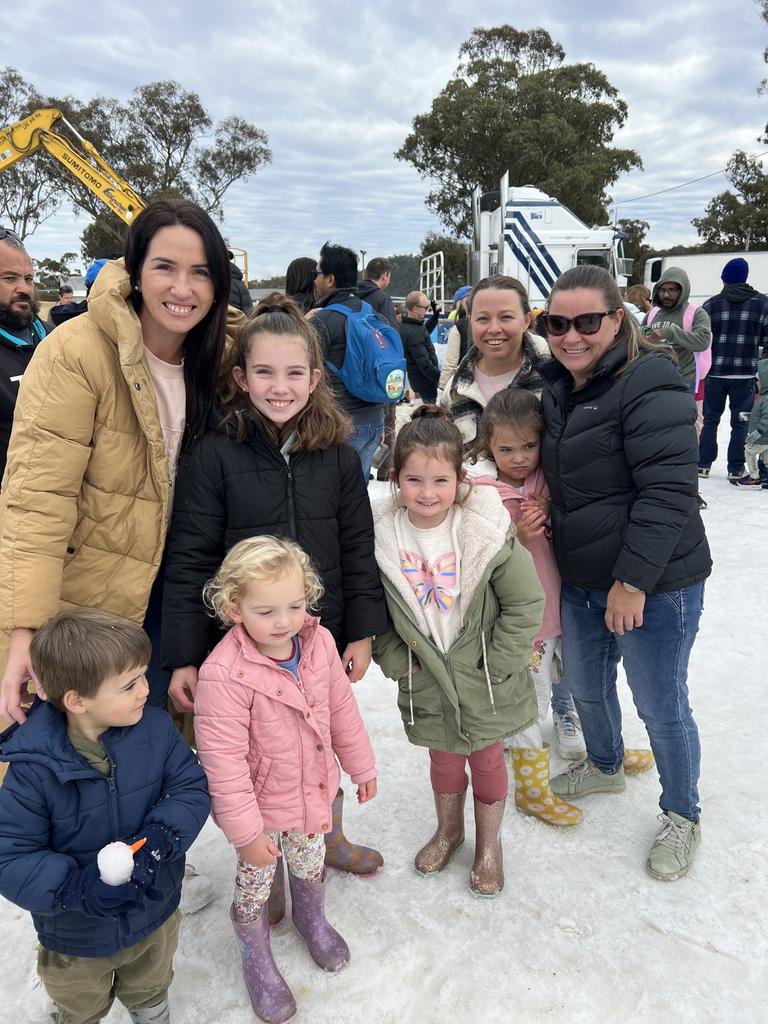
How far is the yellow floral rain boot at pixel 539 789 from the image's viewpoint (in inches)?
94.3

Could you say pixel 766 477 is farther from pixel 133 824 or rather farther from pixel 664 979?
pixel 133 824

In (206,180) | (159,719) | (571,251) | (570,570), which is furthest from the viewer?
(206,180)

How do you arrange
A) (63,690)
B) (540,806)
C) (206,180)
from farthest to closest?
1. (206,180)
2. (540,806)
3. (63,690)

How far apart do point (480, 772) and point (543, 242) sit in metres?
11.7

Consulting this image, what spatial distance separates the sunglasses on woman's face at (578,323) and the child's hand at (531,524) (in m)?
0.56

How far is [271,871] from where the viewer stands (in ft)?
5.81

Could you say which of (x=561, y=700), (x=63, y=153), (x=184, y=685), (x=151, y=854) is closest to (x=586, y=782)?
(x=561, y=700)

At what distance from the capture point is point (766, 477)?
692 centimetres

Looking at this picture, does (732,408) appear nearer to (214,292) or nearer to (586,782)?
(586,782)

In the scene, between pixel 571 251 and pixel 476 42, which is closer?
pixel 571 251

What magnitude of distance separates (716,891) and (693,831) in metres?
0.18

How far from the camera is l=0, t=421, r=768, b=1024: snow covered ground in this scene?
1758mm

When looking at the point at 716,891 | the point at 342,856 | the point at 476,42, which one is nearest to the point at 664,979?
the point at 716,891

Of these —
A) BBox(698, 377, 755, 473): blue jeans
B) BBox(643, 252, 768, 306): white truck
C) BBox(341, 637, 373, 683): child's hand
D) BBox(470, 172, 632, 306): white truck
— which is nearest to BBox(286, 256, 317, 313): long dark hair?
BBox(341, 637, 373, 683): child's hand
